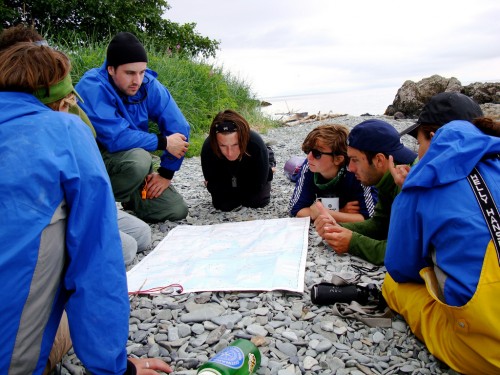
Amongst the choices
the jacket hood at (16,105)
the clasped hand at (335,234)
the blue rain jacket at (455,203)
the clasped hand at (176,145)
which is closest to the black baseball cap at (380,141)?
the clasped hand at (335,234)

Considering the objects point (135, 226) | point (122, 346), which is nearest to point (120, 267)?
point (122, 346)

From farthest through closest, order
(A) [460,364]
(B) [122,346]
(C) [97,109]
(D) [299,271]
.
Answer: (C) [97,109]
(D) [299,271]
(A) [460,364]
(B) [122,346]

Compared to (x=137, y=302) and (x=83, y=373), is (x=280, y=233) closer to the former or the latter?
(x=137, y=302)

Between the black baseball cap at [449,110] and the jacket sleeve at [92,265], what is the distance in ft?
5.37

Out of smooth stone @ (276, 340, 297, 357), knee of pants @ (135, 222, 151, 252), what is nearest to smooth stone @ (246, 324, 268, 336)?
smooth stone @ (276, 340, 297, 357)

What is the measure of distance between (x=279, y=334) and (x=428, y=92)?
→ 16162mm

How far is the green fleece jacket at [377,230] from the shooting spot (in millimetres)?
2988

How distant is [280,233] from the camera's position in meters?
3.66

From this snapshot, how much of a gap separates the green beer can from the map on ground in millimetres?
734

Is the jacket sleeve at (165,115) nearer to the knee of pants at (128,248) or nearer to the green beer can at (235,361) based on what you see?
the knee of pants at (128,248)

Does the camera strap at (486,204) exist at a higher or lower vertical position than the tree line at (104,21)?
lower

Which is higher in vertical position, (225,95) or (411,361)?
(225,95)

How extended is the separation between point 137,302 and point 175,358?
25.8 inches

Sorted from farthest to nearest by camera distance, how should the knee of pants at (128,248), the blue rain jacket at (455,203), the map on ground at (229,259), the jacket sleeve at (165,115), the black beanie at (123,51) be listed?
the jacket sleeve at (165,115) < the black beanie at (123,51) < the knee of pants at (128,248) < the map on ground at (229,259) < the blue rain jacket at (455,203)
